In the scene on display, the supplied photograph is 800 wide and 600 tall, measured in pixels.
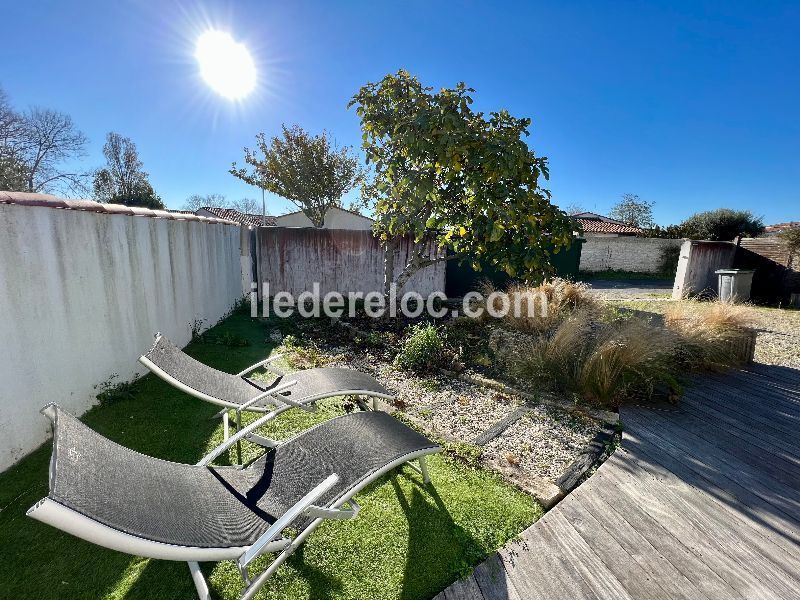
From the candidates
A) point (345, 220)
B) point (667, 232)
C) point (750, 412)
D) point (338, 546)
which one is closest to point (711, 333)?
point (750, 412)

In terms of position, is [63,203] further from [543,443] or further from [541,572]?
[543,443]

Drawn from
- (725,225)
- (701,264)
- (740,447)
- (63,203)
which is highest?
(725,225)

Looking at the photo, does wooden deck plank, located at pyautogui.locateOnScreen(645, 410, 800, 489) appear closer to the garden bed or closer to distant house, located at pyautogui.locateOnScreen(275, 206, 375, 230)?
the garden bed

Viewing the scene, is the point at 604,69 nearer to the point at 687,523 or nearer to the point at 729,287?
the point at 729,287

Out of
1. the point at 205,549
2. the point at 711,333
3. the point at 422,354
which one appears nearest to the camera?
the point at 205,549

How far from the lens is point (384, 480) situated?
253cm

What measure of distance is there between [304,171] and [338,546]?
68.2 ft

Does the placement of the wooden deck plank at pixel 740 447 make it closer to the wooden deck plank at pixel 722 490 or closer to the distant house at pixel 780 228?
the wooden deck plank at pixel 722 490

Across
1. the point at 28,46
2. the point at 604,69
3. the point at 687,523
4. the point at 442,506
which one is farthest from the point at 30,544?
the point at 604,69

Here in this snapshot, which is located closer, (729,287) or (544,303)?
(544,303)

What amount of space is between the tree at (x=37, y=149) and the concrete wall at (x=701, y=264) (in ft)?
105

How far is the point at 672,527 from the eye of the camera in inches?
84.2

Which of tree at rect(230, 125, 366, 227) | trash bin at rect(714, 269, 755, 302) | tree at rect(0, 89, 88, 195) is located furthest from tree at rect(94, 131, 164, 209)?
trash bin at rect(714, 269, 755, 302)

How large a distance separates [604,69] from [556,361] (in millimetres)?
9035
